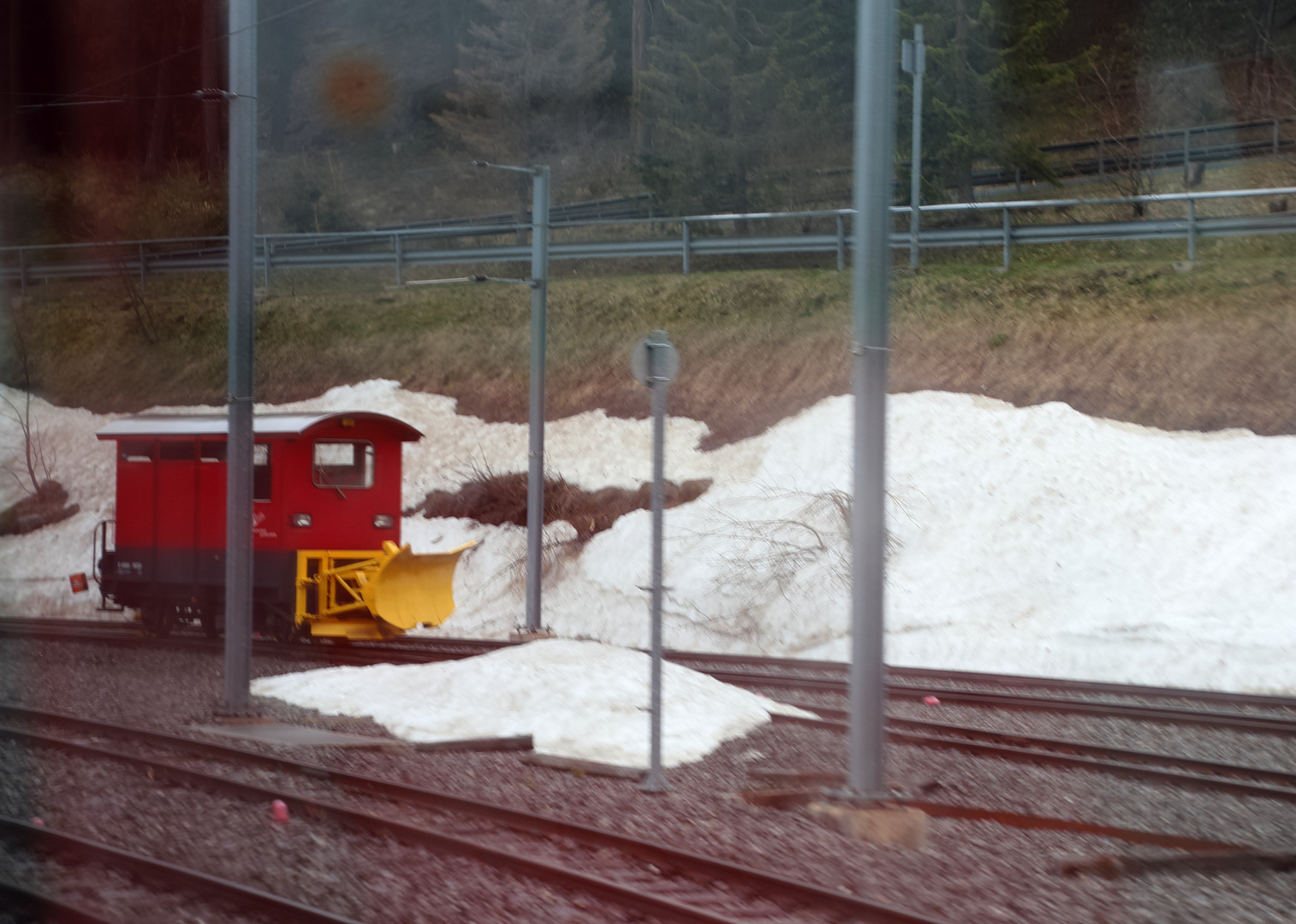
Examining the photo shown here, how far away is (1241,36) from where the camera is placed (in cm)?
4075

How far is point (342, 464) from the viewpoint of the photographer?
678 inches

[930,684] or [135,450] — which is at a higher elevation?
[135,450]

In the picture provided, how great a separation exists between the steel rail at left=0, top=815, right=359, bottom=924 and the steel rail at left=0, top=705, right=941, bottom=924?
1222mm

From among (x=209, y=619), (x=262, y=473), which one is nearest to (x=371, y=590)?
(x=262, y=473)

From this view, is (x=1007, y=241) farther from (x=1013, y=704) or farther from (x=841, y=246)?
(x=1013, y=704)

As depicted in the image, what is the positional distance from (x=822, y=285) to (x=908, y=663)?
11.9m

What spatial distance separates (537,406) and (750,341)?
908 cm

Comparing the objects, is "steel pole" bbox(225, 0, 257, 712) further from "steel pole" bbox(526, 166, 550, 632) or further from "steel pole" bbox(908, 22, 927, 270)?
"steel pole" bbox(908, 22, 927, 270)

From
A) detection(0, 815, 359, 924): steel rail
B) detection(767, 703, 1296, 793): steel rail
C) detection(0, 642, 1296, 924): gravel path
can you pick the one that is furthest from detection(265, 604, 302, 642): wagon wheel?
detection(0, 815, 359, 924): steel rail

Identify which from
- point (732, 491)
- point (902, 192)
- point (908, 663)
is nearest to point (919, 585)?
point (908, 663)

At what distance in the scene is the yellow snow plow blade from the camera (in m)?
16.2

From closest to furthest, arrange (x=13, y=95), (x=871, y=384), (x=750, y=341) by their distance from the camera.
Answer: (x=871, y=384)
(x=750, y=341)
(x=13, y=95)

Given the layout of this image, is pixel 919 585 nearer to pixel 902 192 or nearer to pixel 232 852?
pixel 232 852

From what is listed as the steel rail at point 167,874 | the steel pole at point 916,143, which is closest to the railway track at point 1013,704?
the steel rail at point 167,874
